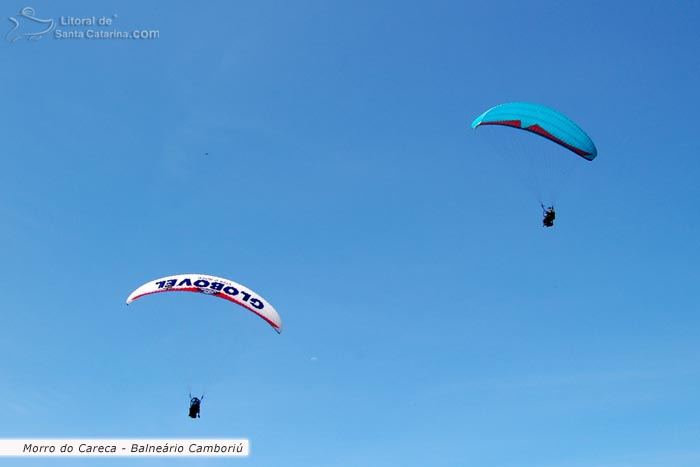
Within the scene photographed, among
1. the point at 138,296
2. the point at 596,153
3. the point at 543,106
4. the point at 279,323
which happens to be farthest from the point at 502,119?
the point at 138,296

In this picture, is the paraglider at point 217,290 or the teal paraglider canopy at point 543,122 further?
the paraglider at point 217,290

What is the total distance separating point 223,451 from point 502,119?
2676 cm

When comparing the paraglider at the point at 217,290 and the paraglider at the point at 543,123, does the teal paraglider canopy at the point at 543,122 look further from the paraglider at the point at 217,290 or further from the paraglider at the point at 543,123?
the paraglider at the point at 217,290

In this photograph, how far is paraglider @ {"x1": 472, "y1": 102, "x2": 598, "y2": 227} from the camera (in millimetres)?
44688

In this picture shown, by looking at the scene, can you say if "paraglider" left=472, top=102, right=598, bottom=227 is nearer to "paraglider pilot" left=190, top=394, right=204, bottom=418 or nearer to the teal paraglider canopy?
the teal paraglider canopy

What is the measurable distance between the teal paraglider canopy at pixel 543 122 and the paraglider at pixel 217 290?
720 inches

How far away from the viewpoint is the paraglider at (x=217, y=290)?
46.5m

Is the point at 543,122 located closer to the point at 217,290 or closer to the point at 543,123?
the point at 543,123

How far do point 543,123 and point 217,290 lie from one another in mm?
24049

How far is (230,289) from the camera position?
47.2 m

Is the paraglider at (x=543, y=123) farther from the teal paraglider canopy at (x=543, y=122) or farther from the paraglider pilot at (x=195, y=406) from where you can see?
the paraglider pilot at (x=195, y=406)

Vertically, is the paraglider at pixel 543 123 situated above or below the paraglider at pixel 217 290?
above

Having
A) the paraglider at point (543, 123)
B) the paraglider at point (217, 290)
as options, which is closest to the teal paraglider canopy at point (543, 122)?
the paraglider at point (543, 123)

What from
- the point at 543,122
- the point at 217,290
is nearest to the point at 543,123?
the point at 543,122
